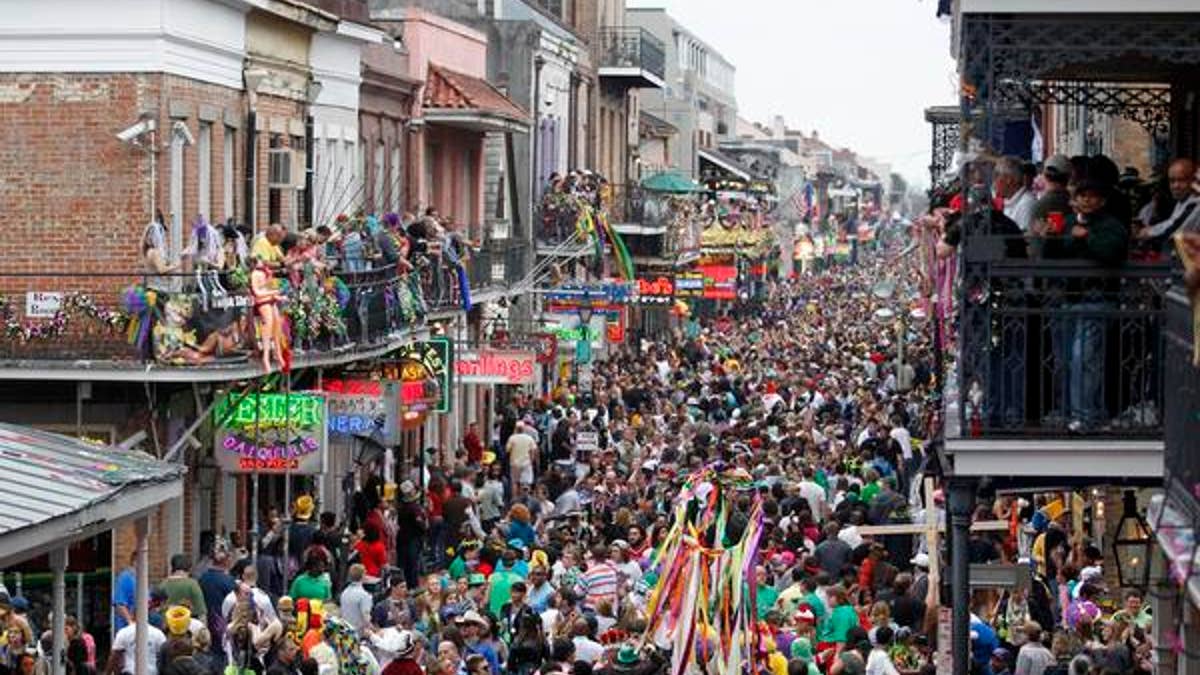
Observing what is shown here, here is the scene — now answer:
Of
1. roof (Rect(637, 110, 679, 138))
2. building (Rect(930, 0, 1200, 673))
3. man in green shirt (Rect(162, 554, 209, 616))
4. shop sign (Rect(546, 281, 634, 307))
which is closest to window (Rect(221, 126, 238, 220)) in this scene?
man in green shirt (Rect(162, 554, 209, 616))

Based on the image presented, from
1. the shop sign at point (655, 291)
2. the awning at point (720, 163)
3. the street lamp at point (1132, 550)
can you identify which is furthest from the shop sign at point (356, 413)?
the awning at point (720, 163)

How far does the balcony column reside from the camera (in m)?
16.1

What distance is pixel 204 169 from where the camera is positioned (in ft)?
100

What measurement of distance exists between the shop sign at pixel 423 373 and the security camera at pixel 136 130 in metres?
5.42

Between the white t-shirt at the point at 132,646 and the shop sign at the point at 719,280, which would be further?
the shop sign at the point at 719,280

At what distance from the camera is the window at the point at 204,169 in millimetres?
30250

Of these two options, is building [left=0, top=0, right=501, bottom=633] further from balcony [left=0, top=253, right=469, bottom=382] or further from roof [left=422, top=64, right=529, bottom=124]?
roof [left=422, top=64, right=529, bottom=124]

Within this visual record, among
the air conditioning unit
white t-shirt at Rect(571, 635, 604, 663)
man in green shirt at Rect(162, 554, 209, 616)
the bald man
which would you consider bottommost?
white t-shirt at Rect(571, 635, 604, 663)

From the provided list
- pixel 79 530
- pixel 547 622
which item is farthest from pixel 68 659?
pixel 79 530

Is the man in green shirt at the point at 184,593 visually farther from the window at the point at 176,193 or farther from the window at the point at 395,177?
the window at the point at 395,177

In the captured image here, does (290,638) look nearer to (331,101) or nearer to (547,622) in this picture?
(547,622)

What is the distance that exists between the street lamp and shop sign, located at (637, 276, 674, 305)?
39879 millimetres

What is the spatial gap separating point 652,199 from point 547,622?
51237 mm

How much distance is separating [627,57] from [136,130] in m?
43.9
